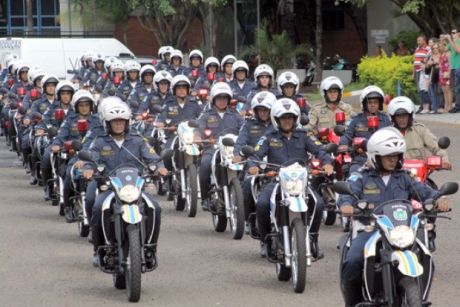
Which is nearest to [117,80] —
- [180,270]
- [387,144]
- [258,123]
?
[258,123]

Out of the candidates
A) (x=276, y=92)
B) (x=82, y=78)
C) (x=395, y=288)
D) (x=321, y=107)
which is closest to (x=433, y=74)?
(x=82, y=78)

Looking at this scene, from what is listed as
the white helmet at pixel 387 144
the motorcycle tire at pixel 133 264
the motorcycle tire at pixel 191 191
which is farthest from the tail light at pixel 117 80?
the white helmet at pixel 387 144

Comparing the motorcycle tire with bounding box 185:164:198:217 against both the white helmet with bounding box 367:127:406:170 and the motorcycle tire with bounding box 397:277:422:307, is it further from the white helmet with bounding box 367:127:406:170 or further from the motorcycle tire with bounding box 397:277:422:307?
the motorcycle tire with bounding box 397:277:422:307

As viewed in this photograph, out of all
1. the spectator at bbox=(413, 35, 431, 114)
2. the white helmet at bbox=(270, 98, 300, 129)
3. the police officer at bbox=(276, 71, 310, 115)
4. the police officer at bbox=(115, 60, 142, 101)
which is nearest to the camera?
the white helmet at bbox=(270, 98, 300, 129)

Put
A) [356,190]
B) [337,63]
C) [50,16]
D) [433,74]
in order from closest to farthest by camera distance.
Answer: [356,190]
[433,74]
[337,63]
[50,16]

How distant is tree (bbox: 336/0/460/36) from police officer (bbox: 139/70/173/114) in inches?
639

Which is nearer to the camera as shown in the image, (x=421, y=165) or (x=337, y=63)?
(x=421, y=165)

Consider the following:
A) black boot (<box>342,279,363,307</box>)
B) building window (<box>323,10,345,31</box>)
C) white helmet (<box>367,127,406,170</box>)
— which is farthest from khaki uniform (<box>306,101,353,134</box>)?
building window (<box>323,10,345,31</box>)

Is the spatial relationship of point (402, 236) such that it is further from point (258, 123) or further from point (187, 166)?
point (187, 166)

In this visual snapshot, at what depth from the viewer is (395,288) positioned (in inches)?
379

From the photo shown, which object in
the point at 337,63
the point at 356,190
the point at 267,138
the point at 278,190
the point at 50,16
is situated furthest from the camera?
the point at 50,16

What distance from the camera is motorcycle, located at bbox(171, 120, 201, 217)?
17891mm

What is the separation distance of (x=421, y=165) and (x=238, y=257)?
7.15 feet

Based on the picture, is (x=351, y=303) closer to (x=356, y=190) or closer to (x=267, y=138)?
(x=356, y=190)
